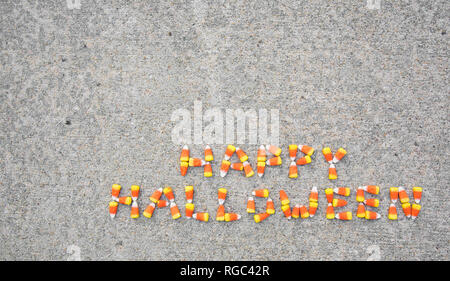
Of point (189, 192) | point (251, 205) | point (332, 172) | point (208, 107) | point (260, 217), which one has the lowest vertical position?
point (260, 217)

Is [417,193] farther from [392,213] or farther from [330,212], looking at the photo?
[330,212]

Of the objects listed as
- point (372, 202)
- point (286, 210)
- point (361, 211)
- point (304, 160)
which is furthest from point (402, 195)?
point (286, 210)

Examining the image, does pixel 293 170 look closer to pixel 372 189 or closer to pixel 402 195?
pixel 372 189

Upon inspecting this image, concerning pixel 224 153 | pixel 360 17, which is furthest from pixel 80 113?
pixel 360 17

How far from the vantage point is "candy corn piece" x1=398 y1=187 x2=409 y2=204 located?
2.03m

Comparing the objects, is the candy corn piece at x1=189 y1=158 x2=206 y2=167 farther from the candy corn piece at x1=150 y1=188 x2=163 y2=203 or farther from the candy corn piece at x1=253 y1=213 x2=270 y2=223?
the candy corn piece at x1=253 y1=213 x2=270 y2=223

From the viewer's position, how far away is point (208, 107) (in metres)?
2.08

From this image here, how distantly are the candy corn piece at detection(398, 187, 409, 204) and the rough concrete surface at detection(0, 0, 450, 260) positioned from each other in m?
0.05

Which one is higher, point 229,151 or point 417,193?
point 229,151

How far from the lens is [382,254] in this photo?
208cm

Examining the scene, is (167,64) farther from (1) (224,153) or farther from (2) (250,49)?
(1) (224,153)

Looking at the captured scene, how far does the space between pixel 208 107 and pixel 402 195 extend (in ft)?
5.70

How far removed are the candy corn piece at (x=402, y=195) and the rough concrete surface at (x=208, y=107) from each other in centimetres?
5

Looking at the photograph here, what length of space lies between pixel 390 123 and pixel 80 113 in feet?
8.45
